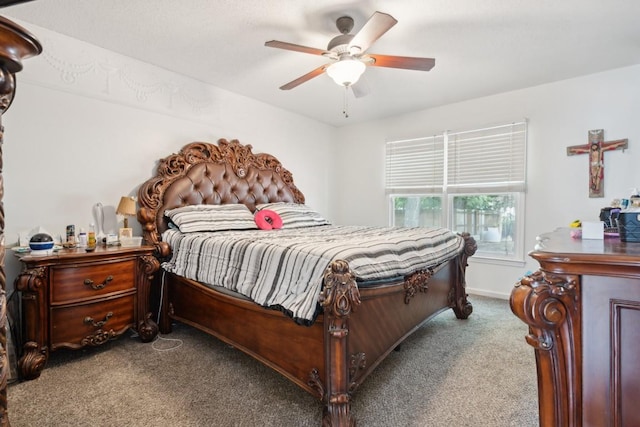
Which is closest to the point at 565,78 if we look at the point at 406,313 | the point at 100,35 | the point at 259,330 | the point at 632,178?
the point at 632,178

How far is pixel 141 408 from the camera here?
163 centimetres

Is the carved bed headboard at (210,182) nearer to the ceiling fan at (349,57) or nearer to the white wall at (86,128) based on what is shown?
the white wall at (86,128)

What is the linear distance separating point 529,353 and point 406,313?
1.01 m

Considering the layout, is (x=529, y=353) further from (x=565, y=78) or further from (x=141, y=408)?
(x=565, y=78)

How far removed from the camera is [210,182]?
324 cm

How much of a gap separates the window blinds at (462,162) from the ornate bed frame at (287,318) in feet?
3.76

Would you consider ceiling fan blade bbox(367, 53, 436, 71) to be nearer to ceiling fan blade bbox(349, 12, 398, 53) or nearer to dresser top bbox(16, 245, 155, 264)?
ceiling fan blade bbox(349, 12, 398, 53)

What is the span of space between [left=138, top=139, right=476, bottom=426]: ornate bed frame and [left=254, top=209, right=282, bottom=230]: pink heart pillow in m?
0.43

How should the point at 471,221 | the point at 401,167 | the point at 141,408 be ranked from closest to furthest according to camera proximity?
the point at 141,408 < the point at 471,221 < the point at 401,167

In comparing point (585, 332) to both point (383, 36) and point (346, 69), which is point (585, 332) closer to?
point (346, 69)

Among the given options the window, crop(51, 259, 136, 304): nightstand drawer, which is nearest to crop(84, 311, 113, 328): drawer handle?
crop(51, 259, 136, 304): nightstand drawer

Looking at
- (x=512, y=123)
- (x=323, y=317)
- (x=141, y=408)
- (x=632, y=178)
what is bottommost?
(x=141, y=408)

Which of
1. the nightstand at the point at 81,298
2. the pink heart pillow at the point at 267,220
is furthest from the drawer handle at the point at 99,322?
the pink heart pillow at the point at 267,220

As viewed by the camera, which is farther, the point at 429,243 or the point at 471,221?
the point at 471,221
